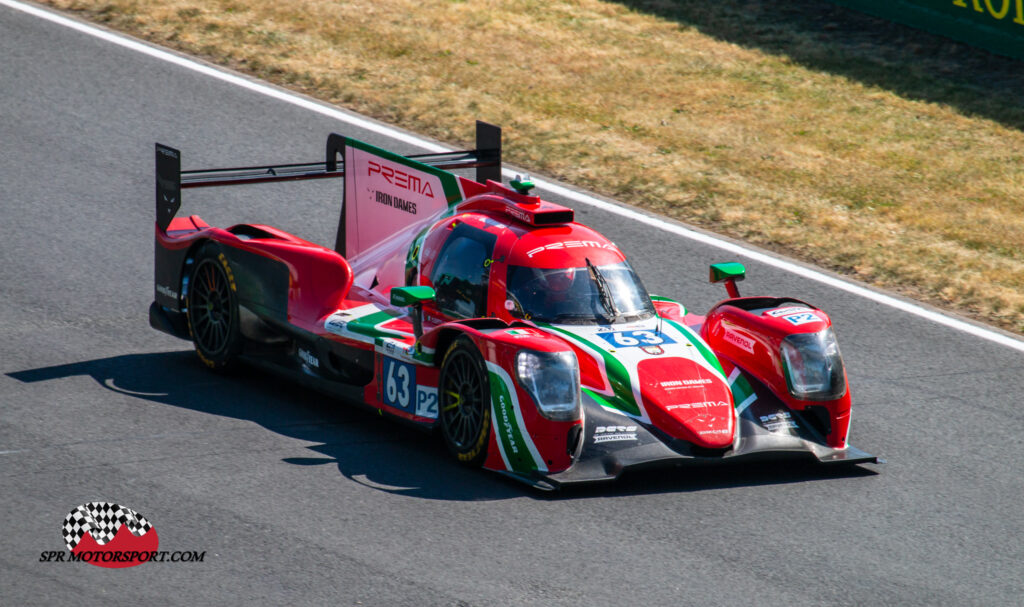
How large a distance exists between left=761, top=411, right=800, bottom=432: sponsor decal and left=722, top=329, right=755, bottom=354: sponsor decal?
54 cm

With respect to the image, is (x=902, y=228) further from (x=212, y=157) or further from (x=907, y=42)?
(x=212, y=157)

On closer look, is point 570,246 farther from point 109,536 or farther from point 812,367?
point 109,536

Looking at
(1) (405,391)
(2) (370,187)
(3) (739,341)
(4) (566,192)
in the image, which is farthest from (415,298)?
(4) (566,192)

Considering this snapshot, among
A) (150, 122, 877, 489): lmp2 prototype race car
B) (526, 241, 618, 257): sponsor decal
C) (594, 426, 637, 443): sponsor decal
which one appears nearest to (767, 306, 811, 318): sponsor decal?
(150, 122, 877, 489): lmp2 prototype race car

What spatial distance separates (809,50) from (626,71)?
2.72 meters

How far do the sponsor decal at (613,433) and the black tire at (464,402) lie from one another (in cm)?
64

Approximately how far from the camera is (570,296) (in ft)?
→ 30.1

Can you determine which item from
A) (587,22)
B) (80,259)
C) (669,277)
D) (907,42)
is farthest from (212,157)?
(907,42)

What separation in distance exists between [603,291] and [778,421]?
1377 mm

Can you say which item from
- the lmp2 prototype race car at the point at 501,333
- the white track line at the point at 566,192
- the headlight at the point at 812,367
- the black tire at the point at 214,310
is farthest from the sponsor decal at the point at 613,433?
the white track line at the point at 566,192

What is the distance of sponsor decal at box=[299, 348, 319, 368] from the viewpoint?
32.1 feet

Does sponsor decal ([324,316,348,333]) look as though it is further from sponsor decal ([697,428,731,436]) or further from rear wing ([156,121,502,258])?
sponsor decal ([697,428,731,436])

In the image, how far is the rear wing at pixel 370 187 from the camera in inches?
416

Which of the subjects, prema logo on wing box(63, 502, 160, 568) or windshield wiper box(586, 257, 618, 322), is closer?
prema logo on wing box(63, 502, 160, 568)
